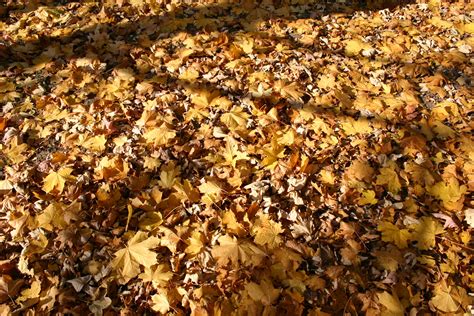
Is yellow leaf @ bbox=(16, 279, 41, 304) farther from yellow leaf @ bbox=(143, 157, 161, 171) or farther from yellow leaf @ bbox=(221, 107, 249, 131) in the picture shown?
yellow leaf @ bbox=(221, 107, 249, 131)

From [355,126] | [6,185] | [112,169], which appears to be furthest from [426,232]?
[6,185]

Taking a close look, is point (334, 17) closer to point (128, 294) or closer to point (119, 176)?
point (119, 176)

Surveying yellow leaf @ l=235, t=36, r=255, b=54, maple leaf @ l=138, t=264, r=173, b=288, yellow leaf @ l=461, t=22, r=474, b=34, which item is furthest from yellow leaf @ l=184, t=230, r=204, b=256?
yellow leaf @ l=461, t=22, r=474, b=34

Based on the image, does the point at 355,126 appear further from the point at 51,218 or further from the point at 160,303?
the point at 51,218

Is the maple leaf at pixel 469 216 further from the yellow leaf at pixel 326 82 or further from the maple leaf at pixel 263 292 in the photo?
the yellow leaf at pixel 326 82

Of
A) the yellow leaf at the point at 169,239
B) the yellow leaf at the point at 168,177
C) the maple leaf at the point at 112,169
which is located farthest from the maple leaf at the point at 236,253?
the maple leaf at the point at 112,169

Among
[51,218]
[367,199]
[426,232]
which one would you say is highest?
[51,218]
